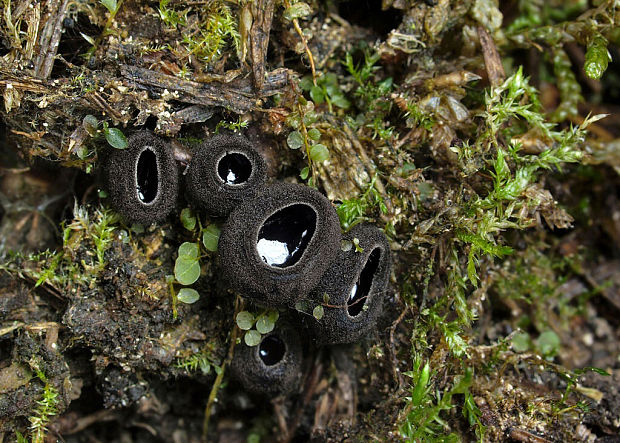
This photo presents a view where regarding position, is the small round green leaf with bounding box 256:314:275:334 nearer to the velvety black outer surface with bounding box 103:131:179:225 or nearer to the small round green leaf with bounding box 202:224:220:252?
the small round green leaf with bounding box 202:224:220:252

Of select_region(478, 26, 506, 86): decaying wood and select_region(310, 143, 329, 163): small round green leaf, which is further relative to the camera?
select_region(478, 26, 506, 86): decaying wood

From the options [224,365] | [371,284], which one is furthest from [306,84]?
[224,365]

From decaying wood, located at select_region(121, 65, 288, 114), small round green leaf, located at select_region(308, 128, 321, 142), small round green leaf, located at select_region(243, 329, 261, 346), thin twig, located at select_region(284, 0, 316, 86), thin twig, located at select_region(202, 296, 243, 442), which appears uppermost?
thin twig, located at select_region(284, 0, 316, 86)

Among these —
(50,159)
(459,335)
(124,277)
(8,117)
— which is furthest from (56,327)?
(459,335)

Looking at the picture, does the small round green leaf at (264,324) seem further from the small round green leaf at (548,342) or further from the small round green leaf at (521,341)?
the small round green leaf at (548,342)

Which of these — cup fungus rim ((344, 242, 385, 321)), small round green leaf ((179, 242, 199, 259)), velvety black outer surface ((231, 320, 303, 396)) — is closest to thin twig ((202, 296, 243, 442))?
velvety black outer surface ((231, 320, 303, 396))

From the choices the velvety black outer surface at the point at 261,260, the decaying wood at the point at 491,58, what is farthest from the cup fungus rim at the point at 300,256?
the decaying wood at the point at 491,58

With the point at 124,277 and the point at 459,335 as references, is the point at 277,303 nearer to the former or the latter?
the point at 124,277
